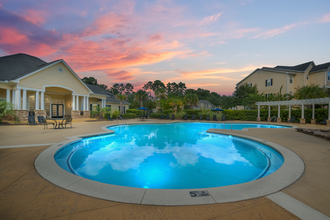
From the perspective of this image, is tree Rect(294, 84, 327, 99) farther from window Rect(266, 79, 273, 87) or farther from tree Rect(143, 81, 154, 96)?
tree Rect(143, 81, 154, 96)

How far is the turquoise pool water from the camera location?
13.9ft

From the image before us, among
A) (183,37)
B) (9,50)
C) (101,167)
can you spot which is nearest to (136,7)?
(183,37)

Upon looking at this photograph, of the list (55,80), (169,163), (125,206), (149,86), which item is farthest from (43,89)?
(149,86)

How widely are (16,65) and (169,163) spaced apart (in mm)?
23667

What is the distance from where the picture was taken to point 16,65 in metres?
18.4

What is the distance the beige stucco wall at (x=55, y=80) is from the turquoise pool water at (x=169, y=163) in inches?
573

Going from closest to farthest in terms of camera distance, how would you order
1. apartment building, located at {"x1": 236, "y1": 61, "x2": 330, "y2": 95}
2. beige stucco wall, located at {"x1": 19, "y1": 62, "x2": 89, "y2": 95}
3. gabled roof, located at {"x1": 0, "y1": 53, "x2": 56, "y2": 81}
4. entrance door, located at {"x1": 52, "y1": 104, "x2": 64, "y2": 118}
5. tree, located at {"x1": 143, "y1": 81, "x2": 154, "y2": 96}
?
1. gabled roof, located at {"x1": 0, "y1": 53, "x2": 56, "y2": 81}
2. beige stucco wall, located at {"x1": 19, "y1": 62, "x2": 89, "y2": 95}
3. entrance door, located at {"x1": 52, "y1": 104, "x2": 64, "y2": 118}
4. apartment building, located at {"x1": 236, "y1": 61, "x2": 330, "y2": 95}
5. tree, located at {"x1": 143, "y1": 81, "x2": 154, "y2": 96}

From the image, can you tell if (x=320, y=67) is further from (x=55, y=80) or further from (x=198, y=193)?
(x=55, y=80)

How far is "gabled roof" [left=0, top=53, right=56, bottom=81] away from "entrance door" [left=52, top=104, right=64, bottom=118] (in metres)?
5.85

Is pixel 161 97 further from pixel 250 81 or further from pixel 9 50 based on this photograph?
pixel 9 50

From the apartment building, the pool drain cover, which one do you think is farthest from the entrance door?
the apartment building

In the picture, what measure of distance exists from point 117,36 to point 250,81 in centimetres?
2626

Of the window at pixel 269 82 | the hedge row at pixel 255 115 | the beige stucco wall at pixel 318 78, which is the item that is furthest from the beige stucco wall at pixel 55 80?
the beige stucco wall at pixel 318 78

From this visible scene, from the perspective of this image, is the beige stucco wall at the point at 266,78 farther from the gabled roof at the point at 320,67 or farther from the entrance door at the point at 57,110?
the entrance door at the point at 57,110
